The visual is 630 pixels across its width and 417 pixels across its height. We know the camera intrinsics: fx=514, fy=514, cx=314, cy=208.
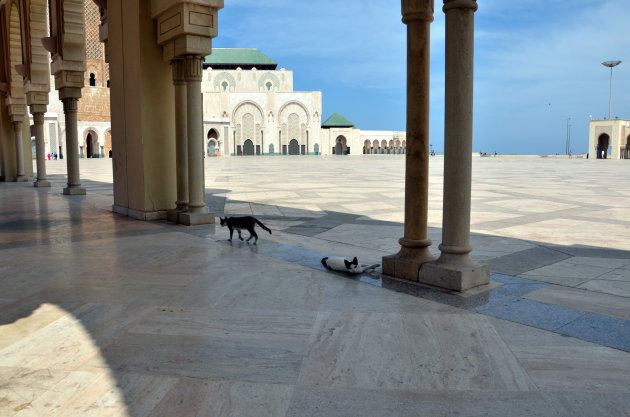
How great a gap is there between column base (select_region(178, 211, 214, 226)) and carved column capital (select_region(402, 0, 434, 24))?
151 inches

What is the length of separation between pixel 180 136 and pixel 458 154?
14.0 feet

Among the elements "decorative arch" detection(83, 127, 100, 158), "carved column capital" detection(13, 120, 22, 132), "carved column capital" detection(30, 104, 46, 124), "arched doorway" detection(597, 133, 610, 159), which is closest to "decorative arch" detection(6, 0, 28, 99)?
"carved column capital" detection(13, 120, 22, 132)

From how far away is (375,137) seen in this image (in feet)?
246

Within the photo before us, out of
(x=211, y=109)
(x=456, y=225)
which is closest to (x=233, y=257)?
(x=456, y=225)

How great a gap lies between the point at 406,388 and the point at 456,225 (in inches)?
67.5

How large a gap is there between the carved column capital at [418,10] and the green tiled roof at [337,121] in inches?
2894

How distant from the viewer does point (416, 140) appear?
12.3ft

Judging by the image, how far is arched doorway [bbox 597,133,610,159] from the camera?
5278 cm

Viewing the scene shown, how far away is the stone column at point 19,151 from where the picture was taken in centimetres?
1448

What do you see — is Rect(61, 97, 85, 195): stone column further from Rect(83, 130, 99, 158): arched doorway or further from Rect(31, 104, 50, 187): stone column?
Rect(83, 130, 99, 158): arched doorway

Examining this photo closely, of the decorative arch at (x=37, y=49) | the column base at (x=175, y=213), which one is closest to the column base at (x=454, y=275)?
the column base at (x=175, y=213)

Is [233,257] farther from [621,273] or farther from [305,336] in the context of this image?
[621,273]

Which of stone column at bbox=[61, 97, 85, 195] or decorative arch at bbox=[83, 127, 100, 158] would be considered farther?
decorative arch at bbox=[83, 127, 100, 158]

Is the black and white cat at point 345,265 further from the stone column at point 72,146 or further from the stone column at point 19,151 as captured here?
the stone column at point 19,151
